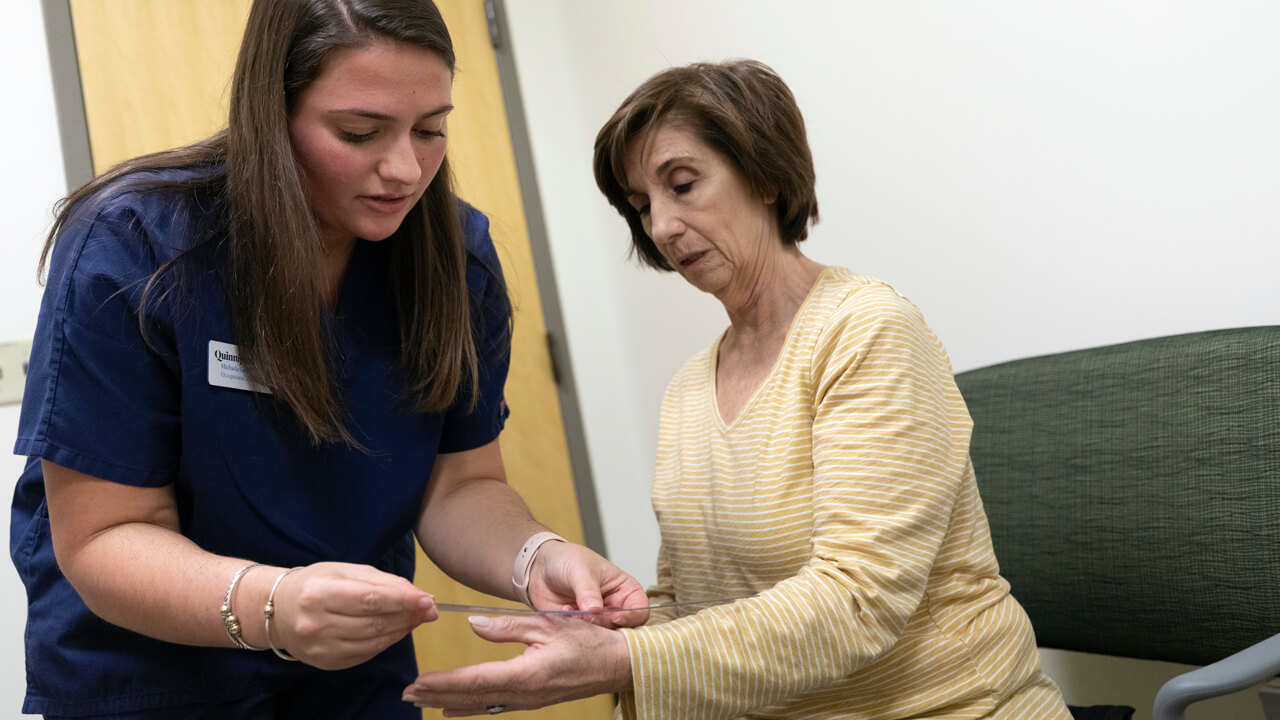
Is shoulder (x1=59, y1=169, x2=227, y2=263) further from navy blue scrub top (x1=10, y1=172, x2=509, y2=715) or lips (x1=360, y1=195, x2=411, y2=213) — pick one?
lips (x1=360, y1=195, x2=411, y2=213)

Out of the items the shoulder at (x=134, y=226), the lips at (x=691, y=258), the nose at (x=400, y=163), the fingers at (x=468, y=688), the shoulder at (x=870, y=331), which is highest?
the nose at (x=400, y=163)

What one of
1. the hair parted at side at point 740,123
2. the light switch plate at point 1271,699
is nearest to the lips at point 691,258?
the hair parted at side at point 740,123

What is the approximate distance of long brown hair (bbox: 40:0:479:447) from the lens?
100cm

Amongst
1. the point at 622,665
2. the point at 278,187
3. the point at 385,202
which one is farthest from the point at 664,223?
the point at 622,665

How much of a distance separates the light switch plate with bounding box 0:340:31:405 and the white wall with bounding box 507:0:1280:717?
142 cm

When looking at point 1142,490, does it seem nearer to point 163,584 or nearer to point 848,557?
point 848,557

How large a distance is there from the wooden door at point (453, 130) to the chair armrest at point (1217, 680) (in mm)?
1513

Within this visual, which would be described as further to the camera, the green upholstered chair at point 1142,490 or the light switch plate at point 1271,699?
the green upholstered chair at point 1142,490

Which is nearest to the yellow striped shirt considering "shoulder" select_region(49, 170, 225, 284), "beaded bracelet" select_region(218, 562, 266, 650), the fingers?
the fingers

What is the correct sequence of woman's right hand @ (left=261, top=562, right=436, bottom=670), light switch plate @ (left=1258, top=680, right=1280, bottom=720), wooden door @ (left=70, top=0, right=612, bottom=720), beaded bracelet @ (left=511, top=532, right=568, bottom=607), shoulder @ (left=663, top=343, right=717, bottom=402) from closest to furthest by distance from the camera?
1. woman's right hand @ (left=261, top=562, right=436, bottom=670)
2. light switch plate @ (left=1258, top=680, right=1280, bottom=720)
3. beaded bracelet @ (left=511, top=532, right=568, bottom=607)
4. shoulder @ (left=663, top=343, right=717, bottom=402)
5. wooden door @ (left=70, top=0, right=612, bottom=720)

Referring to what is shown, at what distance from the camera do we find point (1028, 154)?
5.69ft

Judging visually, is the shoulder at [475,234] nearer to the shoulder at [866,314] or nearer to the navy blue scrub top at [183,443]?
the navy blue scrub top at [183,443]

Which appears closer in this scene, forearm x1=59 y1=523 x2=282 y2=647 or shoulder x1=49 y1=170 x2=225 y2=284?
forearm x1=59 y1=523 x2=282 y2=647

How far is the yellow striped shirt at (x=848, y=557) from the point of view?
3.18 ft
